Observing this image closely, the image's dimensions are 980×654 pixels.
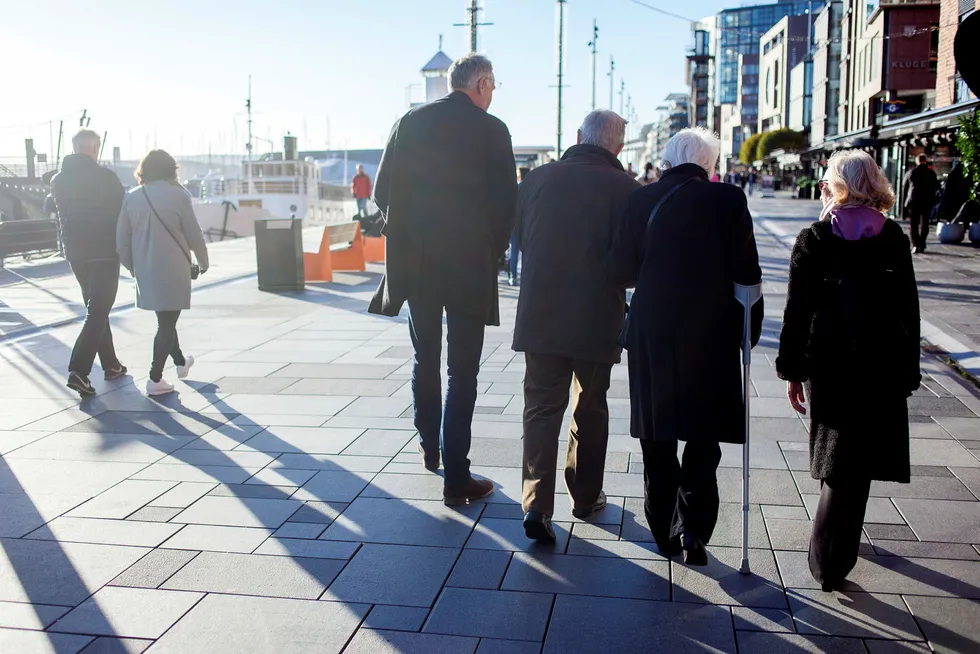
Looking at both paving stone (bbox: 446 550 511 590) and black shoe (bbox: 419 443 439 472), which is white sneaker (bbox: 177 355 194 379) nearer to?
black shoe (bbox: 419 443 439 472)

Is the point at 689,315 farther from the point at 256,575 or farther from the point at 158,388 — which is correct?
the point at 158,388

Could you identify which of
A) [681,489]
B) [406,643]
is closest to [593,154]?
[681,489]

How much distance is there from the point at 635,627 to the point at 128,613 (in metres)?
1.75

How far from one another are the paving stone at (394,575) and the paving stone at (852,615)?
4.21ft

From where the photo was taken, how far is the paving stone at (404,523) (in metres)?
4.05

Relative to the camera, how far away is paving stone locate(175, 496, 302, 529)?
14.0ft

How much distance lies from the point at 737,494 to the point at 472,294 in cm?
157

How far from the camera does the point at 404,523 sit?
13.9ft

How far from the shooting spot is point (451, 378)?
4441 millimetres

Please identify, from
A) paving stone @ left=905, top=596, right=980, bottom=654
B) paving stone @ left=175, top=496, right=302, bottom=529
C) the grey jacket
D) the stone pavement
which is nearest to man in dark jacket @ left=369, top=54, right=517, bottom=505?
the stone pavement

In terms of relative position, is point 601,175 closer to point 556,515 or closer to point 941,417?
point 556,515

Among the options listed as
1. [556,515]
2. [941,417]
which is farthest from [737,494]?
[941,417]

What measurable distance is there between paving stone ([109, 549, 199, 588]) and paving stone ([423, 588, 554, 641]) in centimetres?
109

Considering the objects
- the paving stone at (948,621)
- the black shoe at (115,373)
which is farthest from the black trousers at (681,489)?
the black shoe at (115,373)
